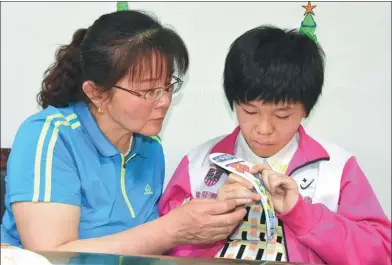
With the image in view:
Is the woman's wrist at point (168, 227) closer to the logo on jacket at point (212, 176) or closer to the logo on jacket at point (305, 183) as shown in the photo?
the logo on jacket at point (212, 176)

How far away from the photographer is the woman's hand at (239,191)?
1324mm

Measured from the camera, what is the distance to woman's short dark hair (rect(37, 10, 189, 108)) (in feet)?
4.56

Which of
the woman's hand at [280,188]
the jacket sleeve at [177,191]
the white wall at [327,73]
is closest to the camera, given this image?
the woman's hand at [280,188]

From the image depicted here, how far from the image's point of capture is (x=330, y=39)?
192 centimetres

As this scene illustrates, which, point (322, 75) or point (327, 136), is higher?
point (322, 75)

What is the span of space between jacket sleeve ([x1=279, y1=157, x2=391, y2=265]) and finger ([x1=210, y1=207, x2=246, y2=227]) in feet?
0.30

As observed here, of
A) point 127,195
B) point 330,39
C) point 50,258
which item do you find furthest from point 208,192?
point 330,39

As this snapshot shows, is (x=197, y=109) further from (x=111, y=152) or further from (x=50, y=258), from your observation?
(x=50, y=258)

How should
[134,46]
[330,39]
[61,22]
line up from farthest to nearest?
[61,22], [330,39], [134,46]

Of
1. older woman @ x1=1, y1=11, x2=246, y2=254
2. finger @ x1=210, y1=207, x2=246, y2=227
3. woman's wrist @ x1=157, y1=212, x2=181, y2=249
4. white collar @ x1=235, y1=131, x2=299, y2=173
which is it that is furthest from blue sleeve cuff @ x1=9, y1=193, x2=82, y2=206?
white collar @ x1=235, y1=131, x2=299, y2=173

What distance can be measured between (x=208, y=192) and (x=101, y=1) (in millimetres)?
832

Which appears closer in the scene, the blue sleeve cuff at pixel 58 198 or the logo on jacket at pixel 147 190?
the blue sleeve cuff at pixel 58 198

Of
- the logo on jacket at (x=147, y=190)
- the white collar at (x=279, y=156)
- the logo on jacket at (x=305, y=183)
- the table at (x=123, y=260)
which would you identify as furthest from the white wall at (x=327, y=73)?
the table at (x=123, y=260)

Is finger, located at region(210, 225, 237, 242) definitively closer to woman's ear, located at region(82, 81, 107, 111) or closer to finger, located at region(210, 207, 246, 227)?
finger, located at region(210, 207, 246, 227)
